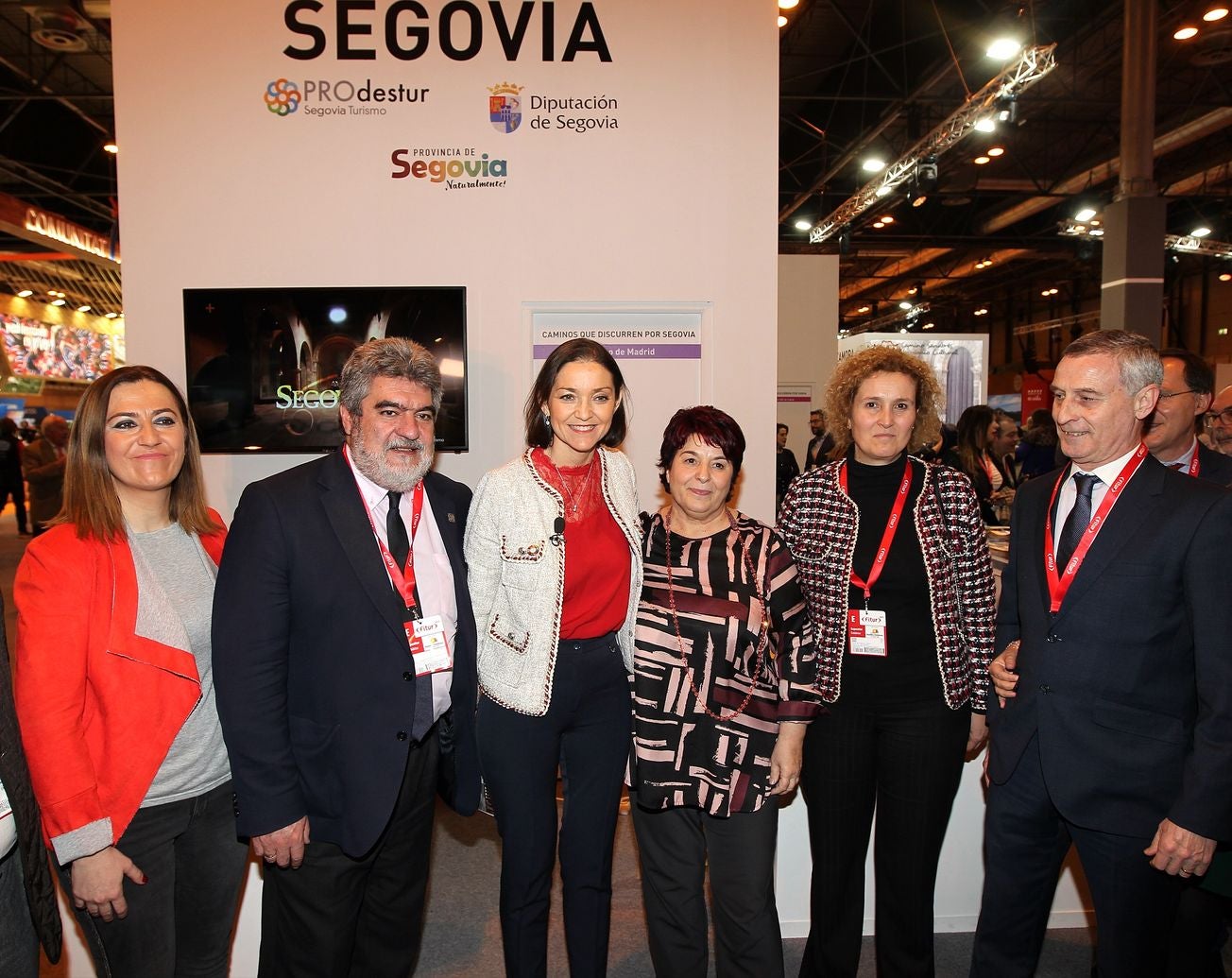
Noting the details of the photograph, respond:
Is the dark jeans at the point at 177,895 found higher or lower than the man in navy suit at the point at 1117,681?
lower

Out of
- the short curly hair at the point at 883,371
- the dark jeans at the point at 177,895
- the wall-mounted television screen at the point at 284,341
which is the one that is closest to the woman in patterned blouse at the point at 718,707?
the short curly hair at the point at 883,371

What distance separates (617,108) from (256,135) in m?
1.79

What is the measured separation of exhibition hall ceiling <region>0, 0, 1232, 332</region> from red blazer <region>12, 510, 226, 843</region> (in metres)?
3.17

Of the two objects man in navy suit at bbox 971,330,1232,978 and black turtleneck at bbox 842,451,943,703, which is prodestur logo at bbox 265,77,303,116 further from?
man in navy suit at bbox 971,330,1232,978

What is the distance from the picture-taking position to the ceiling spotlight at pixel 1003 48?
→ 7660 mm

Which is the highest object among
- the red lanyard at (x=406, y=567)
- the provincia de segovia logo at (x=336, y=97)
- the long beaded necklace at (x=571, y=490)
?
the provincia de segovia logo at (x=336, y=97)

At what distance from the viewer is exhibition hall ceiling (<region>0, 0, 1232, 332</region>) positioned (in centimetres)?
844

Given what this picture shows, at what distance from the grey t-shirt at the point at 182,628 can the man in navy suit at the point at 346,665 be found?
11 centimetres

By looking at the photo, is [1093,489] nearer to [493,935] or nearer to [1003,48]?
[493,935]

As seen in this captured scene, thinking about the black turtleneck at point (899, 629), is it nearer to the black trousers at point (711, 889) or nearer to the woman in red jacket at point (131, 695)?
the black trousers at point (711, 889)

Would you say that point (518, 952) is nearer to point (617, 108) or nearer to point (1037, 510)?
point (1037, 510)

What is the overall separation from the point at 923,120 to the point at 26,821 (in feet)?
44.9

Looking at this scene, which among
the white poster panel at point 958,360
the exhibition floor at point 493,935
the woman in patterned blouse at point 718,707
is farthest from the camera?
the white poster panel at point 958,360

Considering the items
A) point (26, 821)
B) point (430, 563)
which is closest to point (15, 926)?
point (26, 821)
